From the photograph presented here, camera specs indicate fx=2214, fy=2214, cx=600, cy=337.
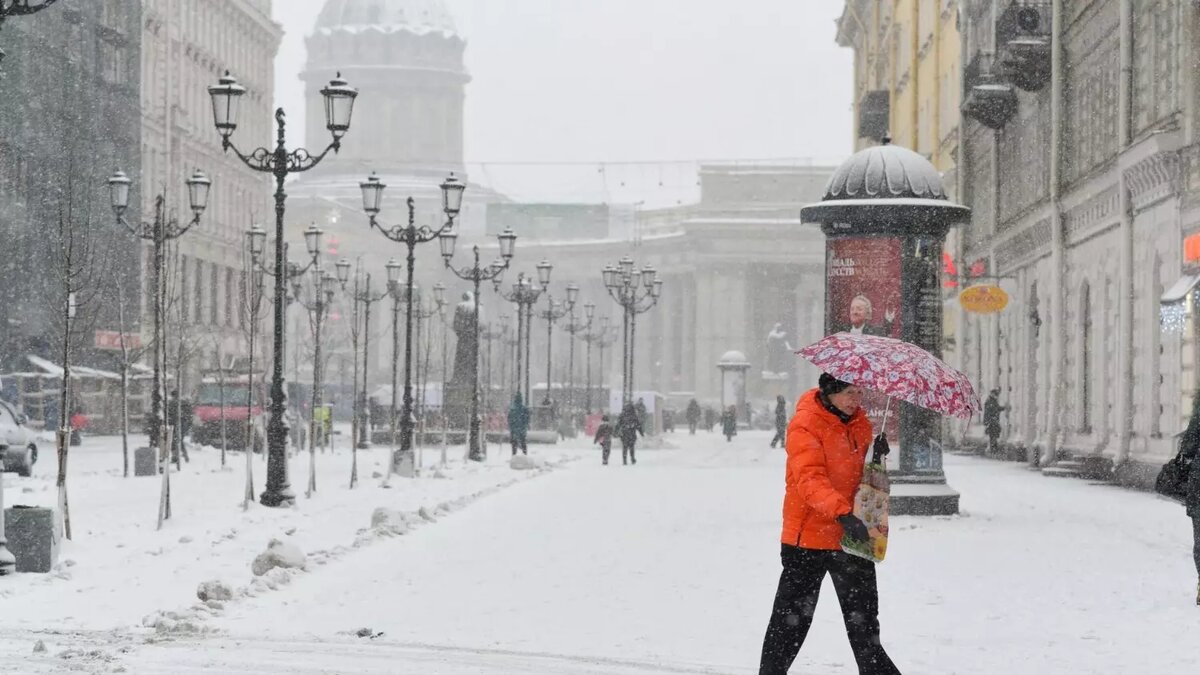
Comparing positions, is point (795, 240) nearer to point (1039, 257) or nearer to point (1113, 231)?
point (1039, 257)

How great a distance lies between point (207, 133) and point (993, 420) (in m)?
53.1

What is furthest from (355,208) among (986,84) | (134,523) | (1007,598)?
(1007,598)

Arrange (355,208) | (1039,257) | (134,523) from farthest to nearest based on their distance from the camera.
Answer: (355,208)
(1039,257)
(134,523)

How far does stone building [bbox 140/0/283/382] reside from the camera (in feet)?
266

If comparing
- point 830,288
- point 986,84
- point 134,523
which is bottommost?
point 134,523

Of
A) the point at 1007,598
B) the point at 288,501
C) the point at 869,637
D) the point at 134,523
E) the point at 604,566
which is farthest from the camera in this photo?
the point at 288,501

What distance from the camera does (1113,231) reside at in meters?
34.2

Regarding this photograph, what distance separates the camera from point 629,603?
14250 millimetres

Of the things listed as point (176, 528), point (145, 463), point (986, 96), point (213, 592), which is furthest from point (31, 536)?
point (986, 96)

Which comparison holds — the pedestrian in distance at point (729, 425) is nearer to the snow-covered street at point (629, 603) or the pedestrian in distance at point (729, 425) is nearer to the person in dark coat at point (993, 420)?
the person in dark coat at point (993, 420)

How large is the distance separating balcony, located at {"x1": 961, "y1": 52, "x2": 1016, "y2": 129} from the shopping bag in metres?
36.3

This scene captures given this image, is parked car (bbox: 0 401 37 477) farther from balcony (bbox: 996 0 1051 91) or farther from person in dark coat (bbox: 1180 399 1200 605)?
person in dark coat (bbox: 1180 399 1200 605)

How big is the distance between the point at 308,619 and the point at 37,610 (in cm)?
177

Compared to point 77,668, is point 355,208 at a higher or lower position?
higher
